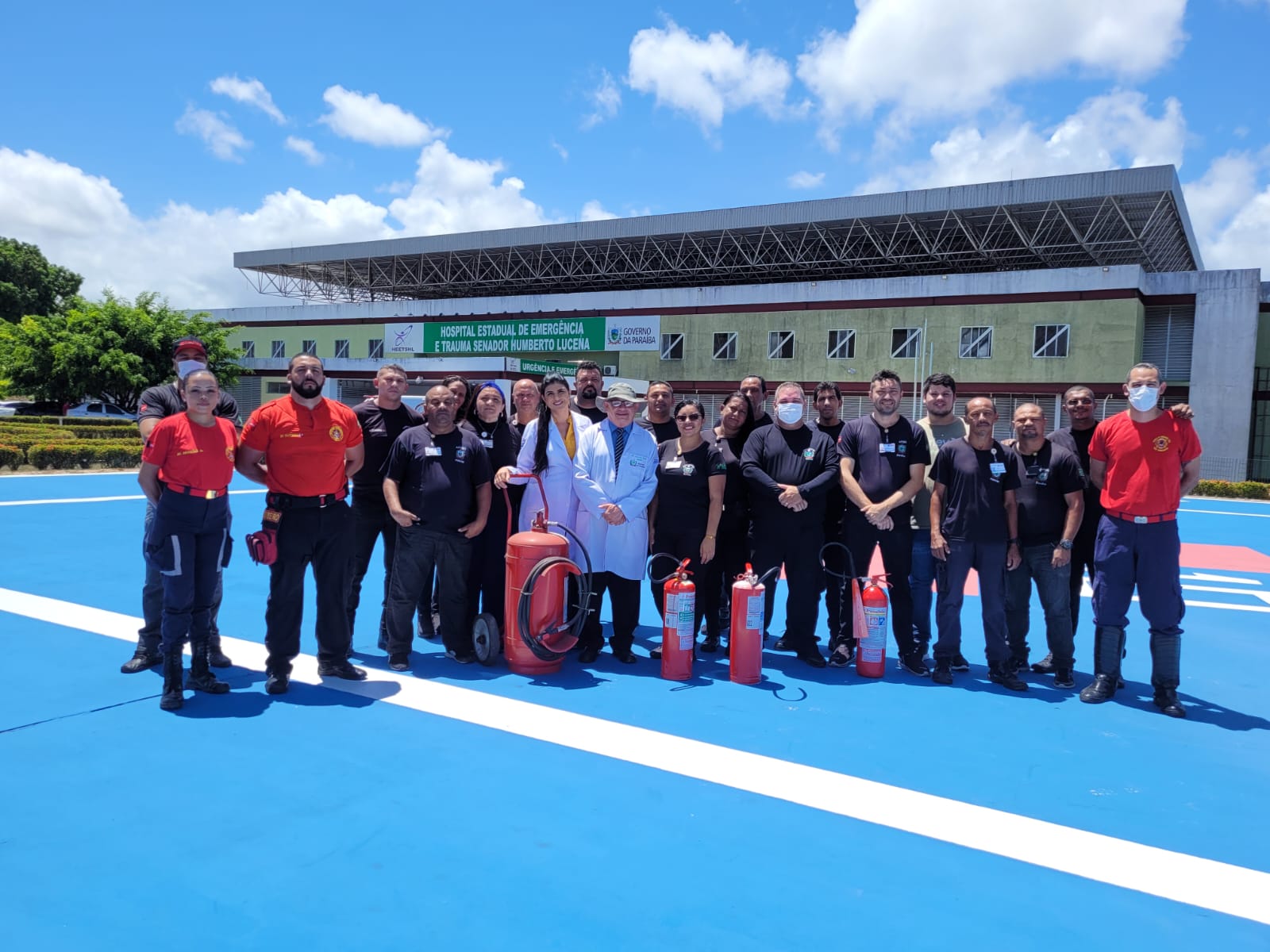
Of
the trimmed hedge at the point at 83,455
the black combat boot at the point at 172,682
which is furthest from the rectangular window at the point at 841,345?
the black combat boot at the point at 172,682

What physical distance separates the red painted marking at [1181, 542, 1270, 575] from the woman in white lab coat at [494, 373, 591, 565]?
9138 millimetres

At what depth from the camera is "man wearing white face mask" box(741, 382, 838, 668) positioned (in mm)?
5633

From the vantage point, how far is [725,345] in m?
33.1

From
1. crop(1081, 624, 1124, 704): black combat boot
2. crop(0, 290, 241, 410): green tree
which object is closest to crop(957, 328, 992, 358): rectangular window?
crop(1081, 624, 1124, 704): black combat boot

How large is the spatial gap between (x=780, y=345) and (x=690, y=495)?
90.9 ft

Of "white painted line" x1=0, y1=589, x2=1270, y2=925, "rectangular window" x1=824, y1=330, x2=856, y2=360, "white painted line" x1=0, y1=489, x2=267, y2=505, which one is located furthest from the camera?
"rectangular window" x1=824, y1=330, x2=856, y2=360

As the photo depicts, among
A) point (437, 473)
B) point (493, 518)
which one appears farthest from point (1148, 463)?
→ point (437, 473)

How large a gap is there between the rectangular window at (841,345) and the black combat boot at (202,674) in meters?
29.0

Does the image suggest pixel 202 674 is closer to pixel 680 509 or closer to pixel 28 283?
pixel 680 509

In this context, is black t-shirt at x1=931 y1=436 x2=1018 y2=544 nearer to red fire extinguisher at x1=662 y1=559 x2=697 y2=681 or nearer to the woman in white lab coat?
red fire extinguisher at x1=662 y1=559 x2=697 y2=681

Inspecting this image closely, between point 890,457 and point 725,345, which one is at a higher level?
point 725,345

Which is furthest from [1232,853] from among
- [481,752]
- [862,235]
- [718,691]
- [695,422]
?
[862,235]

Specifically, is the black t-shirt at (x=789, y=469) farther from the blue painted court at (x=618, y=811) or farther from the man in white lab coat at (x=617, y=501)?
the blue painted court at (x=618, y=811)

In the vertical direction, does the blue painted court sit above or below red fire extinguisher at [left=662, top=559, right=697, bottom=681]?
below
